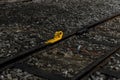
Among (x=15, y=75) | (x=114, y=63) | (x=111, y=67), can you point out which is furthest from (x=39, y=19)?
(x=15, y=75)

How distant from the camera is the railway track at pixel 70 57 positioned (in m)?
5.58

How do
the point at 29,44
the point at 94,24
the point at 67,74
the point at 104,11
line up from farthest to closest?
the point at 104,11, the point at 94,24, the point at 29,44, the point at 67,74

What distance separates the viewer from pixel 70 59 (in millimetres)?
6332

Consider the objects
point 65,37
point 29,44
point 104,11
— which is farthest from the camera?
point 104,11

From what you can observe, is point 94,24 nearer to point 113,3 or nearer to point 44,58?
point 44,58

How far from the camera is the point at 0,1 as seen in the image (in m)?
12.1

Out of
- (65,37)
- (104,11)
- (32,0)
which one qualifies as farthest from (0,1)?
(65,37)

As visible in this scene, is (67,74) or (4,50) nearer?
(67,74)

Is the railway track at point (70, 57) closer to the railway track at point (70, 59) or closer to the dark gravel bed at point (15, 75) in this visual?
the railway track at point (70, 59)

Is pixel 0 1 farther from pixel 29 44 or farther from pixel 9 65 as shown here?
pixel 9 65

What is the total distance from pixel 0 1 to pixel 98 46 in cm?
611

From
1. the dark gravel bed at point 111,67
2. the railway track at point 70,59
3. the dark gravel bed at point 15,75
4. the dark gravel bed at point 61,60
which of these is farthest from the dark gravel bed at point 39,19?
the dark gravel bed at point 111,67

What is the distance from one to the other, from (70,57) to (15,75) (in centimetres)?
155

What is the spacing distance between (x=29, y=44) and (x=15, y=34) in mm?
894
